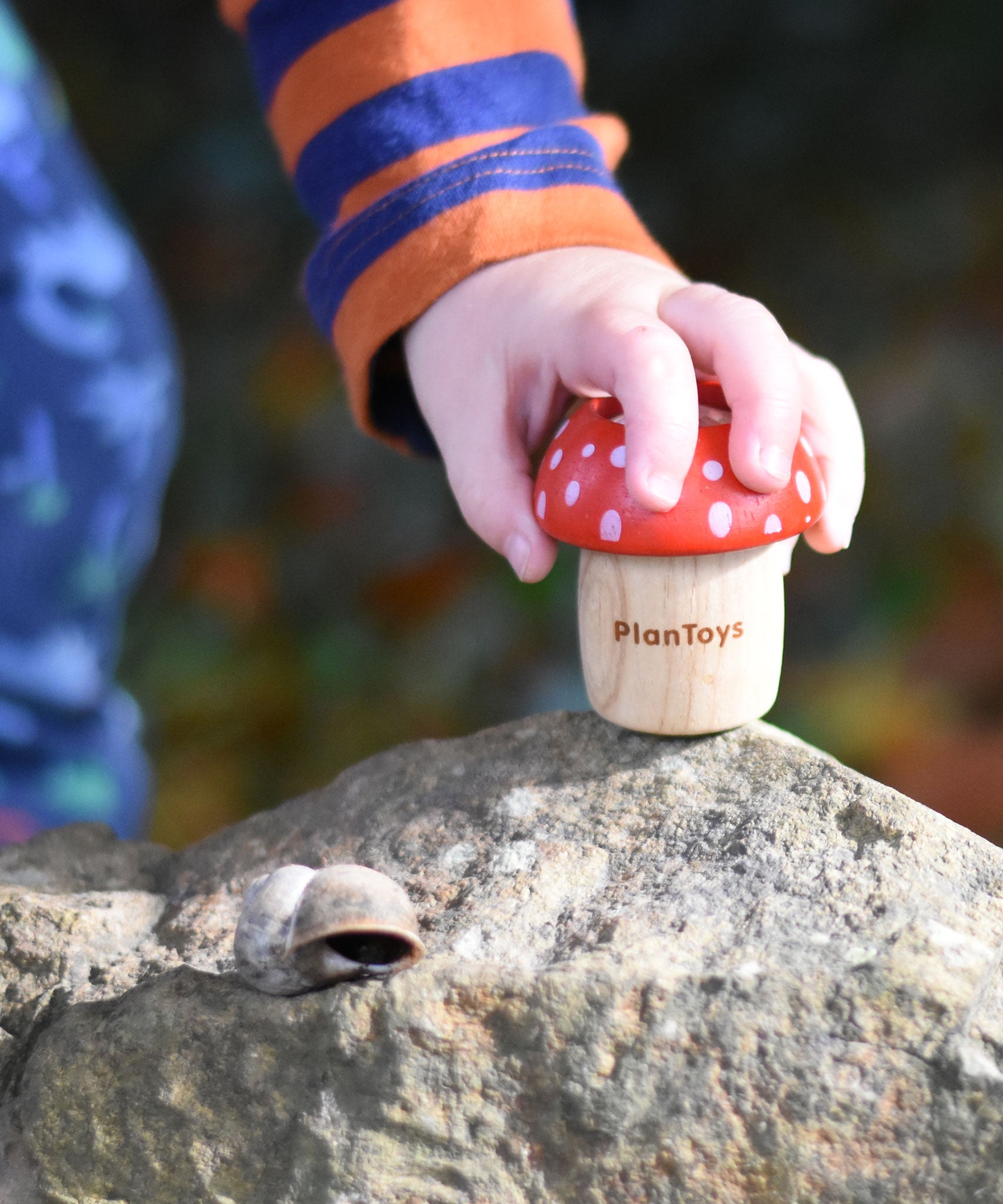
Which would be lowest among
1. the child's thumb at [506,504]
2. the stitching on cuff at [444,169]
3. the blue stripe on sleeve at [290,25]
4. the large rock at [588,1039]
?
the large rock at [588,1039]

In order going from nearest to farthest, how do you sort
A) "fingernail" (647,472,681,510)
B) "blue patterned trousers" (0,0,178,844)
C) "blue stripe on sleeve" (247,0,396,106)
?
1. "fingernail" (647,472,681,510)
2. "blue stripe on sleeve" (247,0,396,106)
3. "blue patterned trousers" (0,0,178,844)

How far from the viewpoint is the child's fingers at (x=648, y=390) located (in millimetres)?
896

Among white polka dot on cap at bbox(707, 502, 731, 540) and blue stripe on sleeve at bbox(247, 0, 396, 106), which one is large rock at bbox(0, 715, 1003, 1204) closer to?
white polka dot on cap at bbox(707, 502, 731, 540)

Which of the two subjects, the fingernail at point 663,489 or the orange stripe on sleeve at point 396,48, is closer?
the fingernail at point 663,489

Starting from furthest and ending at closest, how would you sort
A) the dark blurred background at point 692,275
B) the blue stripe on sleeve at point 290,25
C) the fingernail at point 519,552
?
the dark blurred background at point 692,275 → the blue stripe on sleeve at point 290,25 → the fingernail at point 519,552

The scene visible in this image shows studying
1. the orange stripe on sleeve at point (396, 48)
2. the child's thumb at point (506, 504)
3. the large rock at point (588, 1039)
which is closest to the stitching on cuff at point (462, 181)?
the orange stripe on sleeve at point (396, 48)

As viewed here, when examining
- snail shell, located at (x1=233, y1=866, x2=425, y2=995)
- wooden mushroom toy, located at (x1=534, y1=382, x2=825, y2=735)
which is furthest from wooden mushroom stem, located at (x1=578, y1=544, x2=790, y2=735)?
snail shell, located at (x1=233, y1=866, x2=425, y2=995)

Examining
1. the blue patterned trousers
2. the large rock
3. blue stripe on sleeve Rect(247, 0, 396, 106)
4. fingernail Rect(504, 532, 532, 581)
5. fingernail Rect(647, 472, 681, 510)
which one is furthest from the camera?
the blue patterned trousers

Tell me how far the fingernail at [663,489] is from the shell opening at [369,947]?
1.11 feet

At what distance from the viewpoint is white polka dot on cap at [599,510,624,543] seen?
92cm

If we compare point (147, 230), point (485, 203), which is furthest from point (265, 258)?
point (485, 203)

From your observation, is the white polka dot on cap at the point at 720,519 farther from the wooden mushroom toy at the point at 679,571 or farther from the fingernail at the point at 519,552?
the fingernail at the point at 519,552

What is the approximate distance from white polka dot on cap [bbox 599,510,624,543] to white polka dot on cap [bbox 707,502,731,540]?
0.20 feet

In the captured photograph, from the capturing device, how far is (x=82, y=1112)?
84 cm
